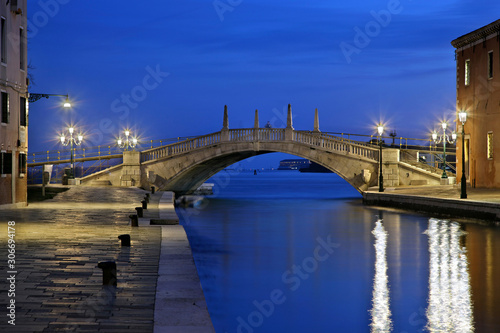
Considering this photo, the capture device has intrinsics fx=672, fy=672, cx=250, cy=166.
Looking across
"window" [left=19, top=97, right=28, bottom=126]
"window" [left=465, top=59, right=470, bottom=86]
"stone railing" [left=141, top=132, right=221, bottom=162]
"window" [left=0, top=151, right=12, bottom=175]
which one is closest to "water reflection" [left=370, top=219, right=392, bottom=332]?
"window" [left=0, top=151, right=12, bottom=175]

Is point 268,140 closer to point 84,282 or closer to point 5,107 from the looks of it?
point 5,107

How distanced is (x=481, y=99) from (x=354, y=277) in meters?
23.0

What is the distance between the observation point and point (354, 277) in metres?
13.6

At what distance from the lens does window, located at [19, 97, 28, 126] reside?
83.9ft

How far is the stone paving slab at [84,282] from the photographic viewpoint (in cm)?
677

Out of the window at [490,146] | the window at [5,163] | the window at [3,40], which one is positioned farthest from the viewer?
the window at [490,146]

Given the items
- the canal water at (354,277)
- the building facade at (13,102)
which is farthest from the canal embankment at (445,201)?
the building facade at (13,102)

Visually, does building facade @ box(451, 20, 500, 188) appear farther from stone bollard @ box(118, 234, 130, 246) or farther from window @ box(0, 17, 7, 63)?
stone bollard @ box(118, 234, 130, 246)

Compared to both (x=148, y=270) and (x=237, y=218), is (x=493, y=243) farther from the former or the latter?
(x=237, y=218)

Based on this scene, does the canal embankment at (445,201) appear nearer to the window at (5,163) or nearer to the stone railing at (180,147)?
the stone railing at (180,147)

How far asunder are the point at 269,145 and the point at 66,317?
40122 mm

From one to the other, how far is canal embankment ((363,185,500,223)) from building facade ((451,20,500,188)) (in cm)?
132

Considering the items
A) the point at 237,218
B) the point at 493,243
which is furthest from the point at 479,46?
the point at 493,243

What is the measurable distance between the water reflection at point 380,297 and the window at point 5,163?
13348 mm
